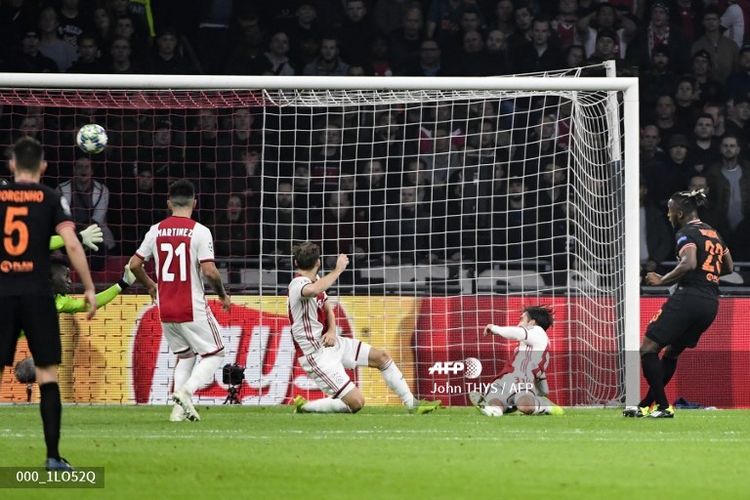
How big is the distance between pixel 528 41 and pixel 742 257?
400 centimetres

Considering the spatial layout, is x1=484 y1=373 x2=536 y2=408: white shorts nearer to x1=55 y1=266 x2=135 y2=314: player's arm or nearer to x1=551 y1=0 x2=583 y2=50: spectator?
x1=55 y1=266 x2=135 y2=314: player's arm

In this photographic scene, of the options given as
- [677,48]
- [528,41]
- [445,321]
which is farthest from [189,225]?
[677,48]

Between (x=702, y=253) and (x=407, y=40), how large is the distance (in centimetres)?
747

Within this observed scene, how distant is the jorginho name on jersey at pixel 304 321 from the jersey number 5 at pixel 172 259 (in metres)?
1.35

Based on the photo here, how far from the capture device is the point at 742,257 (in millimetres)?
19031

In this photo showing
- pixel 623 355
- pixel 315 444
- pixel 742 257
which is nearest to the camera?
pixel 315 444

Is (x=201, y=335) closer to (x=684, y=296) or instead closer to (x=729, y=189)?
(x=684, y=296)

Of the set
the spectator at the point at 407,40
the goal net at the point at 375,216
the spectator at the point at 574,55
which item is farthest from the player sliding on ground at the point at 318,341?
the spectator at the point at 574,55

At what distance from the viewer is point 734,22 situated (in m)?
20.6

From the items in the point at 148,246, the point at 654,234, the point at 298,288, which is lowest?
the point at 298,288

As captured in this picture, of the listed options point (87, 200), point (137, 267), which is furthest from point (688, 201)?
point (87, 200)

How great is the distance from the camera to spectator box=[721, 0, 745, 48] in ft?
67.5

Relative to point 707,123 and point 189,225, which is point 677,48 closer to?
point 707,123

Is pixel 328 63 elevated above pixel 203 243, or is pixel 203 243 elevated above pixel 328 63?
pixel 328 63
